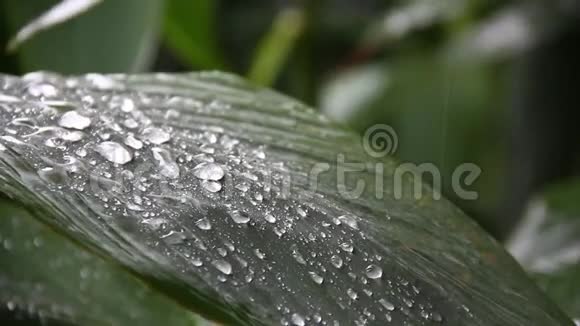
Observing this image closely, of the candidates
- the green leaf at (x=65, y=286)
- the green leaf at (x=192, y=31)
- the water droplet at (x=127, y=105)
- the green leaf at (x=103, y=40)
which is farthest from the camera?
the green leaf at (x=192, y=31)

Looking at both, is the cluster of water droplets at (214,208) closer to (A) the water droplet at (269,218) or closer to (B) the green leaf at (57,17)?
(A) the water droplet at (269,218)

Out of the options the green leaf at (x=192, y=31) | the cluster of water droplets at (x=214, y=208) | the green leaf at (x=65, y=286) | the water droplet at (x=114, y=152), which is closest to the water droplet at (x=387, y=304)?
the cluster of water droplets at (x=214, y=208)

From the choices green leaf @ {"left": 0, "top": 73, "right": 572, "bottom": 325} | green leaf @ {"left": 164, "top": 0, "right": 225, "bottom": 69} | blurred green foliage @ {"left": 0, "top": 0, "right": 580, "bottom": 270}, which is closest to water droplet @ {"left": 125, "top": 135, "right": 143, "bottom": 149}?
green leaf @ {"left": 0, "top": 73, "right": 572, "bottom": 325}

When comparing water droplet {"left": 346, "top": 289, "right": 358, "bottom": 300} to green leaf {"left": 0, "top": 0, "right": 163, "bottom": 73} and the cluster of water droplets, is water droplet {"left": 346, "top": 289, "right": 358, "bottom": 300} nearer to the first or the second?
the cluster of water droplets

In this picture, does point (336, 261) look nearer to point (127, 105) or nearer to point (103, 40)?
point (127, 105)

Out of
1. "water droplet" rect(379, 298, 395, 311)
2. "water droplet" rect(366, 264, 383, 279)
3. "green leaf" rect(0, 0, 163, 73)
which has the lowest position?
"green leaf" rect(0, 0, 163, 73)

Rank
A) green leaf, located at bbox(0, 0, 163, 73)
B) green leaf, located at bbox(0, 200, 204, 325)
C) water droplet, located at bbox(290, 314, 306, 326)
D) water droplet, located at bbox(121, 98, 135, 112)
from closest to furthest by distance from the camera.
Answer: water droplet, located at bbox(290, 314, 306, 326)
water droplet, located at bbox(121, 98, 135, 112)
green leaf, located at bbox(0, 200, 204, 325)
green leaf, located at bbox(0, 0, 163, 73)

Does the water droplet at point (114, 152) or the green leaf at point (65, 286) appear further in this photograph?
the green leaf at point (65, 286)
